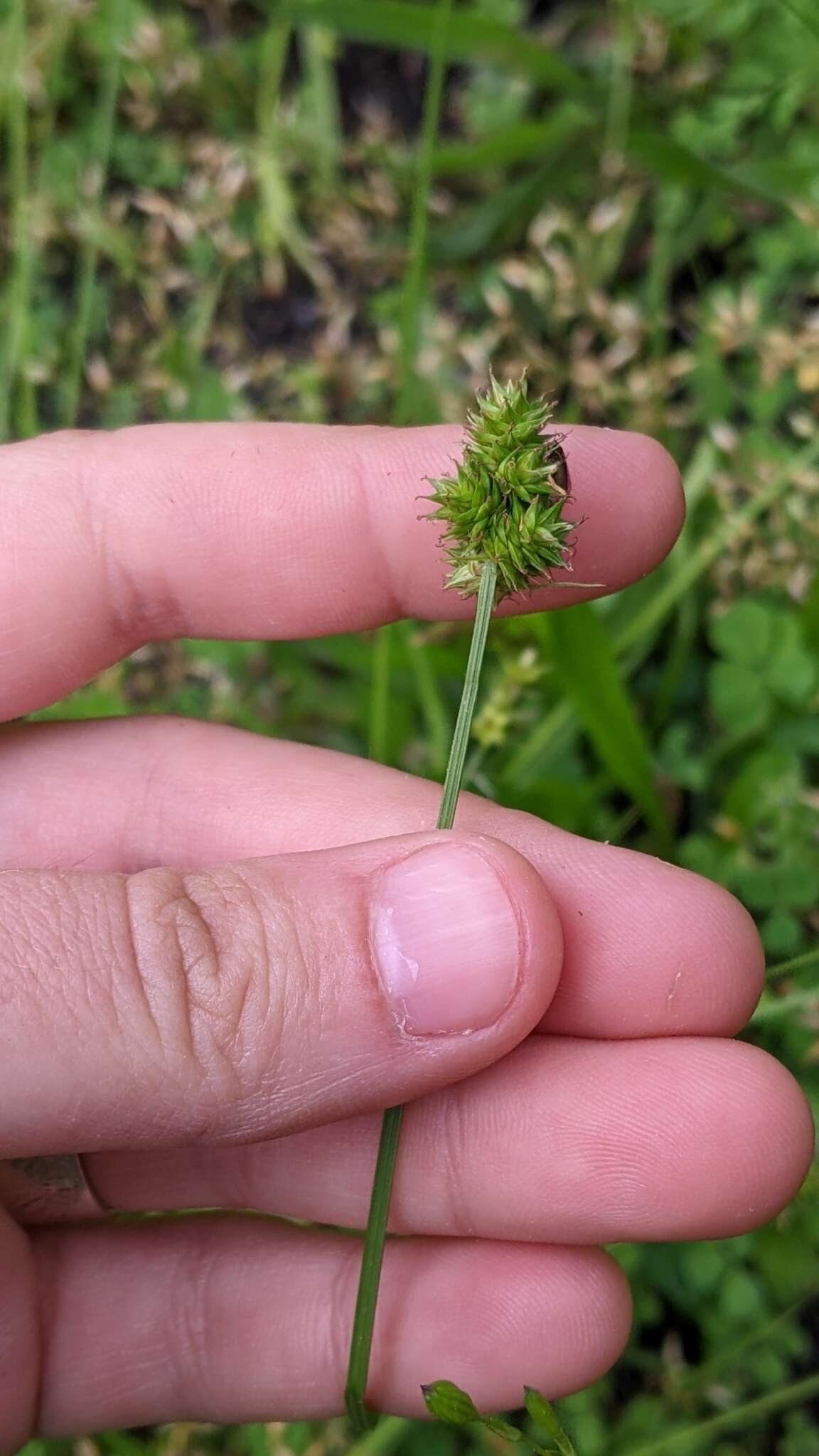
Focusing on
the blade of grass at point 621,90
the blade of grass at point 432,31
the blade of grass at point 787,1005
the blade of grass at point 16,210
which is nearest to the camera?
the blade of grass at point 787,1005

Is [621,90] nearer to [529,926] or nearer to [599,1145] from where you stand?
[529,926]

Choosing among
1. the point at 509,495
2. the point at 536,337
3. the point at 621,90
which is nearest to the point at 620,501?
the point at 509,495

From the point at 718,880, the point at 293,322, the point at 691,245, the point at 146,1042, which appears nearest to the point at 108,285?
the point at 293,322

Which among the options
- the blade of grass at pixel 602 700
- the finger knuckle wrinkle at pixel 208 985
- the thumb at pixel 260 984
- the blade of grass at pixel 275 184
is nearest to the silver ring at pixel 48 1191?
the thumb at pixel 260 984

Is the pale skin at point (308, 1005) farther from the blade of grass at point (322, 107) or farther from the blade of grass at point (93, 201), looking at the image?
the blade of grass at point (322, 107)

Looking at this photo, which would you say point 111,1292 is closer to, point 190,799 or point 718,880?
point 190,799

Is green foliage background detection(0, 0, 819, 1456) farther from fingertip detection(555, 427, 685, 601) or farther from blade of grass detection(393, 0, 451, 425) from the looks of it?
fingertip detection(555, 427, 685, 601)

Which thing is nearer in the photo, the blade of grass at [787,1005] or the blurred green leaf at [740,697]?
the blade of grass at [787,1005]

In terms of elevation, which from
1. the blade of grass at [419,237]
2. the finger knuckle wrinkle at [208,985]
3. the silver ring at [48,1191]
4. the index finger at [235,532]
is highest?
the blade of grass at [419,237]

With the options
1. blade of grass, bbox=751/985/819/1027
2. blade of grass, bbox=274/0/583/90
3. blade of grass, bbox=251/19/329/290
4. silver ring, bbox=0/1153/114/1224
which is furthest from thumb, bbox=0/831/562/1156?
blade of grass, bbox=251/19/329/290
